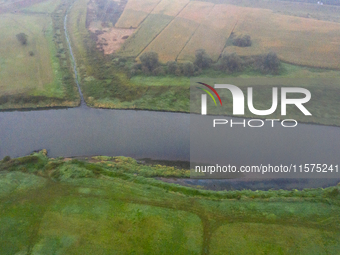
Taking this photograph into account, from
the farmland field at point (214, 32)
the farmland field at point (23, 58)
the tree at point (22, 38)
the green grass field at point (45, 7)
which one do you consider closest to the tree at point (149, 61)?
the farmland field at point (214, 32)

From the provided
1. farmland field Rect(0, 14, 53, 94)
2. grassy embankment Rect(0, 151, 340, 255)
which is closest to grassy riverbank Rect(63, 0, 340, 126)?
farmland field Rect(0, 14, 53, 94)

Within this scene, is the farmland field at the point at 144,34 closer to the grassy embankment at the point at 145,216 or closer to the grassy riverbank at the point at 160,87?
the grassy riverbank at the point at 160,87

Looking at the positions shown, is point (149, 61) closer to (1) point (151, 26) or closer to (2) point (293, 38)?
(1) point (151, 26)

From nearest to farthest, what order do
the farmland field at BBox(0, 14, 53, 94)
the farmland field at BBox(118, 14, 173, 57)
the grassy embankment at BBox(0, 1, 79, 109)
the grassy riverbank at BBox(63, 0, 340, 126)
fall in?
the grassy riverbank at BBox(63, 0, 340, 126) → the grassy embankment at BBox(0, 1, 79, 109) → the farmland field at BBox(0, 14, 53, 94) → the farmland field at BBox(118, 14, 173, 57)

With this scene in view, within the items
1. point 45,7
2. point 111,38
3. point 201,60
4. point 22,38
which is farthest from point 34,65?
point 45,7

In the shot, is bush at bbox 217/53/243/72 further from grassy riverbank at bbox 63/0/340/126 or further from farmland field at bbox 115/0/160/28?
farmland field at bbox 115/0/160/28
